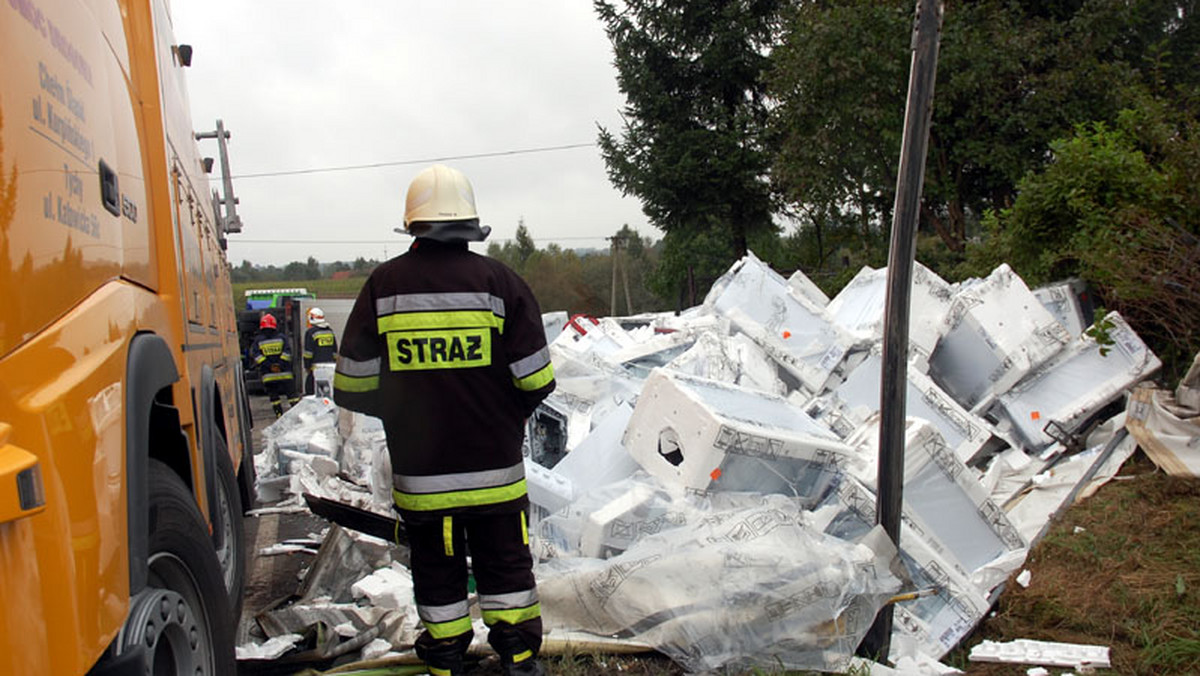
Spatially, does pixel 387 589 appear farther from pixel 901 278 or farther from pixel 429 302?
pixel 901 278

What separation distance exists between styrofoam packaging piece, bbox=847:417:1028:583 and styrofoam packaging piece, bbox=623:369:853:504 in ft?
0.85

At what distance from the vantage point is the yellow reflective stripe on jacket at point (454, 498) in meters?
2.62

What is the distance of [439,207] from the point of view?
2.63 meters

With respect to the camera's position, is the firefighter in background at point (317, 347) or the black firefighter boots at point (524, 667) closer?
the black firefighter boots at point (524, 667)

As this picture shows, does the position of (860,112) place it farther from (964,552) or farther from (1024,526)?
(964,552)

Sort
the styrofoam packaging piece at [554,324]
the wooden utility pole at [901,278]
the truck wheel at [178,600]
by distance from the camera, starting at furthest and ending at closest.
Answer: the styrofoam packaging piece at [554,324]
the wooden utility pole at [901,278]
the truck wheel at [178,600]

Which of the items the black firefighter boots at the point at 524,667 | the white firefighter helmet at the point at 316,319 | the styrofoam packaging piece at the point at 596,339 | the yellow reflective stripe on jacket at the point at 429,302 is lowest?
the black firefighter boots at the point at 524,667

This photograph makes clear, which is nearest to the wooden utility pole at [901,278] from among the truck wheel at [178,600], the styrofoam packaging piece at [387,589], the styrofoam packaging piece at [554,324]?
the styrofoam packaging piece at [387,589]

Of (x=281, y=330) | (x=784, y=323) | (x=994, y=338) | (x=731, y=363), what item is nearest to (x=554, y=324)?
(x=784, y=323)

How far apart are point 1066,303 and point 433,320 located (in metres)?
5.67

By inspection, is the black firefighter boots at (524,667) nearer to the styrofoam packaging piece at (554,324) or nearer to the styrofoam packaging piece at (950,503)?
the styrofoam packaging piece at (950,503)

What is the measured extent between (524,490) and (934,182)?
12.1 m

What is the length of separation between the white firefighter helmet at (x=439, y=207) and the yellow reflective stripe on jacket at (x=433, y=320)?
0.80 feet

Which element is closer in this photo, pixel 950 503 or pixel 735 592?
Result: pixel 735 592
